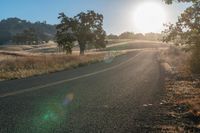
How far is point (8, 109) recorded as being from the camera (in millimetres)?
11328

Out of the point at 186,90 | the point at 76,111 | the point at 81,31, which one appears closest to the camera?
the point at 76,111

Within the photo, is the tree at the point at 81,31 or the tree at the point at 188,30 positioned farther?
the tree at the point at 81,31

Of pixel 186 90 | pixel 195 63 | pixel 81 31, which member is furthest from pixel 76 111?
pixel 81 31

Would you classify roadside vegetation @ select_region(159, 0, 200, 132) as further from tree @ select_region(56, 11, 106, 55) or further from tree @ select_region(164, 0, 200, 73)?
tree @ select_region(56, 11, 106, 55)

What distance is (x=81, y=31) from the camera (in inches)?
3241

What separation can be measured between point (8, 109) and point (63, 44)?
70028 millimetres

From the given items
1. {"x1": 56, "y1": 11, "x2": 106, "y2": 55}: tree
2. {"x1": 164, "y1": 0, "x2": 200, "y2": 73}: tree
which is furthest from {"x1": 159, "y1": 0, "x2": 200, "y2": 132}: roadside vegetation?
{"x1": 56, "y1": 11, "x2": 106, "y2": 55}: tree

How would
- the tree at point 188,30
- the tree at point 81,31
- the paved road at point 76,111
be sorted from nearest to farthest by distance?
the paved road at point 76,111
the tree at point 188,30
the tree at point 81,31

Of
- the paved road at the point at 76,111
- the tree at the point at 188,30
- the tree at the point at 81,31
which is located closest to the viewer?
the paved road at the point at 76,111

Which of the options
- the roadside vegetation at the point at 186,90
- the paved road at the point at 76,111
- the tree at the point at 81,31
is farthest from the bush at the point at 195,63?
the tree at the point at 81,31

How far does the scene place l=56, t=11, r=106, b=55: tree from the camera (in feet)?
265

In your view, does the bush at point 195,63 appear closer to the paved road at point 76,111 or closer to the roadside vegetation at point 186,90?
the roadside vegetation at point 186,90

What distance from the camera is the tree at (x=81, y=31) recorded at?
8081 cm

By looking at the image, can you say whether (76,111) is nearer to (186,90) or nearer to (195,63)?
(186,90)
